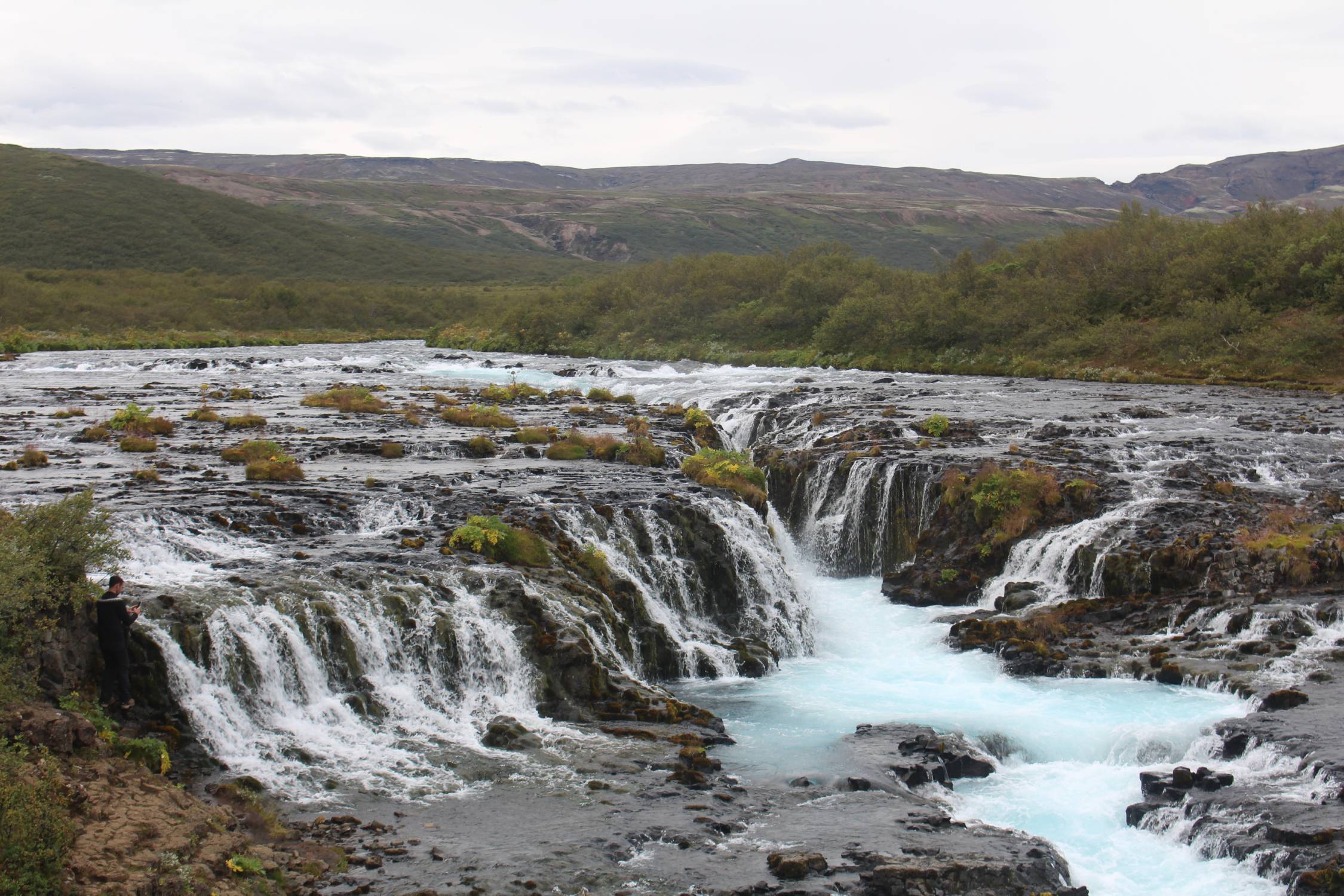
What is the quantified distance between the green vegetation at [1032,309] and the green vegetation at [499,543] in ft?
145

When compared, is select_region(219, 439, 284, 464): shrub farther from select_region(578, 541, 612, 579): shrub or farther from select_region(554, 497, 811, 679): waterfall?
select_region(578, 541, 612, 579): shrub

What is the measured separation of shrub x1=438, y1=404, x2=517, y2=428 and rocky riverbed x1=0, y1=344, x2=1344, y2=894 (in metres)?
0.85

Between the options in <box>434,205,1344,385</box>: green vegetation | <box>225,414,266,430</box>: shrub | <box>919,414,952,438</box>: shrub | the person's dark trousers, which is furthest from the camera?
<box>434,205,1344,385</box>: green vegetation

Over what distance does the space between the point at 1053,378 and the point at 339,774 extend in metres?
52.8

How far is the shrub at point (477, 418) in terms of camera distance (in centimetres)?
4136

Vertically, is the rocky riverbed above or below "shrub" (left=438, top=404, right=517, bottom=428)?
below

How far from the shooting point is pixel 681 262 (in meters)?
95.9

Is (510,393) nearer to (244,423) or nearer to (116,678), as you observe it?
(244,423)

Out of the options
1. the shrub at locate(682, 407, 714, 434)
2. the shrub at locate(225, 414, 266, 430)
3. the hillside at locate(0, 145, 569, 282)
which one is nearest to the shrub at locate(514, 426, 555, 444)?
the shrub at locate(682, 407, 714, 434)

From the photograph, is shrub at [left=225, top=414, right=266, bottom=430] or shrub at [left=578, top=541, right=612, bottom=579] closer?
shrub at [left=578, top=541, right=612, bottom=579]

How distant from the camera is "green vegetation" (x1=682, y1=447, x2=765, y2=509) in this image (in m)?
31.0

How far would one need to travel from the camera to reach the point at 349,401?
46.8 meters

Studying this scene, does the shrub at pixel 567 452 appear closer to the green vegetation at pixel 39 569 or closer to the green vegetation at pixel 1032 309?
the green vegetation at pixel 39 569

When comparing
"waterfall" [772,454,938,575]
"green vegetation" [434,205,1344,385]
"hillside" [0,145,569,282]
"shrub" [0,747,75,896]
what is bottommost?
"waterfall" [772,454,938,575]
